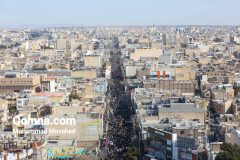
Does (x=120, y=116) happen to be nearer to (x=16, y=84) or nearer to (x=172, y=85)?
(x=172, y=85)

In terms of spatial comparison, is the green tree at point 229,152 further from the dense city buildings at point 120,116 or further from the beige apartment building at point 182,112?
the beige apartment building at point 182,112

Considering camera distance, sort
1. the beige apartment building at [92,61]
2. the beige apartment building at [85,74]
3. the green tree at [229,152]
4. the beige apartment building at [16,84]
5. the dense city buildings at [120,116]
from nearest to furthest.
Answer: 1. the green tree at [229,152]
2. the dense city buildings at [120,116]
3. the beige apartment building at [16,84]
4. the beige apartment building at [85,74]
5. the beige apartment building at [92,61]

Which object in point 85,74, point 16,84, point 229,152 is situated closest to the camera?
point 229,152

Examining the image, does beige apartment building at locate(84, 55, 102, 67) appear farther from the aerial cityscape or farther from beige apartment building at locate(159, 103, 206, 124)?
beige apartment building at locate(159, 103, 206, 124)

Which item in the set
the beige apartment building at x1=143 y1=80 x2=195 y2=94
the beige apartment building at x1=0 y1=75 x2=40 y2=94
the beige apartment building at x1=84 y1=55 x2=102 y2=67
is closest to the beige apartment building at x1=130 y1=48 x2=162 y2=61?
the beige apartment building at x1=84 y1=55 x2=102 y2=67

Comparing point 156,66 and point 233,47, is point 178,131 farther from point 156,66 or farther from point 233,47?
point 233,47

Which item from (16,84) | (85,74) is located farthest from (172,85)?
(16,84)

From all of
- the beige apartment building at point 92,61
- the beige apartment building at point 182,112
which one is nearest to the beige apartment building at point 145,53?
the beige apartment building at point 92,61

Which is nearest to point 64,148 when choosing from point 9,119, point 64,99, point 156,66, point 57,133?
point 57,133
